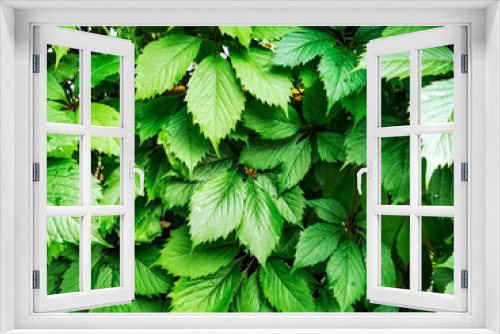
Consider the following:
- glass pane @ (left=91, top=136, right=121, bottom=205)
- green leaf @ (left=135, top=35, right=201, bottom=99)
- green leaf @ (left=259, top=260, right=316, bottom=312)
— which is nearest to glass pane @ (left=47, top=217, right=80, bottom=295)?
glass pane @ (left=91, top=136, right=121, bottom=205)

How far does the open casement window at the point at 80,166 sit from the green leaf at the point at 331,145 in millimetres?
840

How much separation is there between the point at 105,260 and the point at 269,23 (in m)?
1.25

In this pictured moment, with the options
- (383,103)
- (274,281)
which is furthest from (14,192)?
(383,103)

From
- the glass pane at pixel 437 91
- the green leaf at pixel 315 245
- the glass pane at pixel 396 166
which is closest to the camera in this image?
the glass pane at pixel 437 91

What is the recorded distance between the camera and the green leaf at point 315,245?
1.92m

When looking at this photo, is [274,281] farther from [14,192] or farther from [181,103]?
[14,192]

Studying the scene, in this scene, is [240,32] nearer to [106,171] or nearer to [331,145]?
[331,145]

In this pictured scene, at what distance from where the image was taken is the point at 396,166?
1.71 metres

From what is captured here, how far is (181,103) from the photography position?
6.75ft

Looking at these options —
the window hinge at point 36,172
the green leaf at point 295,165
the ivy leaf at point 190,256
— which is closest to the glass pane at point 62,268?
A: the ivy leaf at point 190,256

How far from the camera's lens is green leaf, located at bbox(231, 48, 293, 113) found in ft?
6.05

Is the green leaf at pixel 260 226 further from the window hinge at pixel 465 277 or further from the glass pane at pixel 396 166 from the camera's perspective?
the window hinge at pixel 465 277

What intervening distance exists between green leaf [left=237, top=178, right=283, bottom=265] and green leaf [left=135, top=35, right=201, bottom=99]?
570mm

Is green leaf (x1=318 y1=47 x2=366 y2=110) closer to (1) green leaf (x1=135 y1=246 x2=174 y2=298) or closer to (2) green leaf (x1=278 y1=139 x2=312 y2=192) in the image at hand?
(2) green leaf (x1=278 y1=139 x2=312 y2=192)
